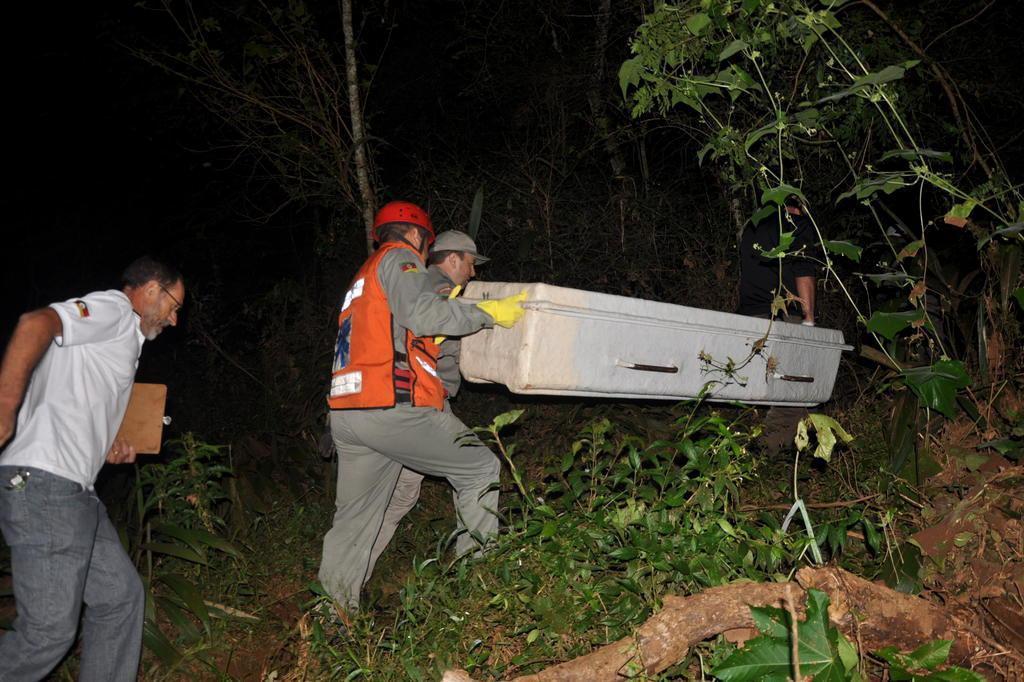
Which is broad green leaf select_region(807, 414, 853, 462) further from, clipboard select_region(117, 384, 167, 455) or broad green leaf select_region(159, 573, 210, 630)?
broad green leaf select_region(159, 573, 210, 630)

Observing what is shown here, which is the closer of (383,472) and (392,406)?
(392,406)

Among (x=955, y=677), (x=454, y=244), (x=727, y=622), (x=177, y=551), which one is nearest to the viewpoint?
(x=955, y=677)

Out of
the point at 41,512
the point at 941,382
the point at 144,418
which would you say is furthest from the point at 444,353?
the point at 941,382

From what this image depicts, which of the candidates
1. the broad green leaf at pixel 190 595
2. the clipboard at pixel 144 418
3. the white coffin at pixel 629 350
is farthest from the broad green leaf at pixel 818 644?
the broad green leaf at pixel 190 595

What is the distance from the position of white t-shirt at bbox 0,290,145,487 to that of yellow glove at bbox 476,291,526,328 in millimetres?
1529

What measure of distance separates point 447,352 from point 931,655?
8.51ft

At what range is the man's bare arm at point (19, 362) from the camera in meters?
2.79

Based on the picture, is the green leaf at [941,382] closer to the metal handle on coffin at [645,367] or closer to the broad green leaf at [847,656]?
the metal handle on coffin at [645,367]

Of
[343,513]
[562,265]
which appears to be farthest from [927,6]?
[343,513]

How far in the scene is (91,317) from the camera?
310 centimetres

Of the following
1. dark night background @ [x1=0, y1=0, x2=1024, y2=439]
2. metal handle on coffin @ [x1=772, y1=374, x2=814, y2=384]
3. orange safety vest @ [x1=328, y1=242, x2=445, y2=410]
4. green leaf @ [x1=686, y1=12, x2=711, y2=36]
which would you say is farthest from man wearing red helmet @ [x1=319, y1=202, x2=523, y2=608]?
dark night background @ [x1=0, y1=0, x2=1024, y2=439]

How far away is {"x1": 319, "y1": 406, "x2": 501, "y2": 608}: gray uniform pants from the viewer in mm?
3729

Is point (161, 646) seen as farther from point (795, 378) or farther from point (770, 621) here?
point (795, 378)

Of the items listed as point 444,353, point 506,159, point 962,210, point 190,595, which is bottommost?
point 190,595
